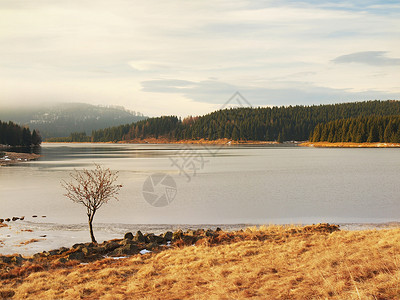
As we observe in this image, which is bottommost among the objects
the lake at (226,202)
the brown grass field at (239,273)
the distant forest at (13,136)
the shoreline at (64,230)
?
the shoreline at (64,230)

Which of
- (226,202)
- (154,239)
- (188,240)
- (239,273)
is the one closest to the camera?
(239,273)

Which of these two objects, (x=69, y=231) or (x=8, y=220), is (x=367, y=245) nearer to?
(x=69, y=231)

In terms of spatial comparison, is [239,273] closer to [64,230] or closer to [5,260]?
[5,260]

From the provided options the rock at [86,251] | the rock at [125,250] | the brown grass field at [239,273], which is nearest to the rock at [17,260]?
the brown grass field at [239,273]

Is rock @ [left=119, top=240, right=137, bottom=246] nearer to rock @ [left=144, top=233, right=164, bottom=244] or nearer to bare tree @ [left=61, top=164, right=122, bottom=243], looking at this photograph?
rock @ [left=144, top=233, right=164, bottom=244]

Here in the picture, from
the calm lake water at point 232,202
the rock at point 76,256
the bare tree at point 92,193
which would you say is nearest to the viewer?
the rock at point 76,256

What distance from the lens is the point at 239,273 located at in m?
11.3

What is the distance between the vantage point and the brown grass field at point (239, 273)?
923cm

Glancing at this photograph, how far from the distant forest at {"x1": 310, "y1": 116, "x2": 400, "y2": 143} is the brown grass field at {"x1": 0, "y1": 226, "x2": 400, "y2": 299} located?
143238 mm

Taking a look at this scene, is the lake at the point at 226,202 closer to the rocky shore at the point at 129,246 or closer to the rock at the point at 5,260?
the rocky shore at the point at 129,246

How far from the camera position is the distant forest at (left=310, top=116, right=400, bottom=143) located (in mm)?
140625

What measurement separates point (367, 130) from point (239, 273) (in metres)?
156

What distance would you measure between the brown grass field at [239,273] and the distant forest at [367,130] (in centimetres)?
14324

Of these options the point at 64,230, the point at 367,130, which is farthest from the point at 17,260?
the point at 367,130
